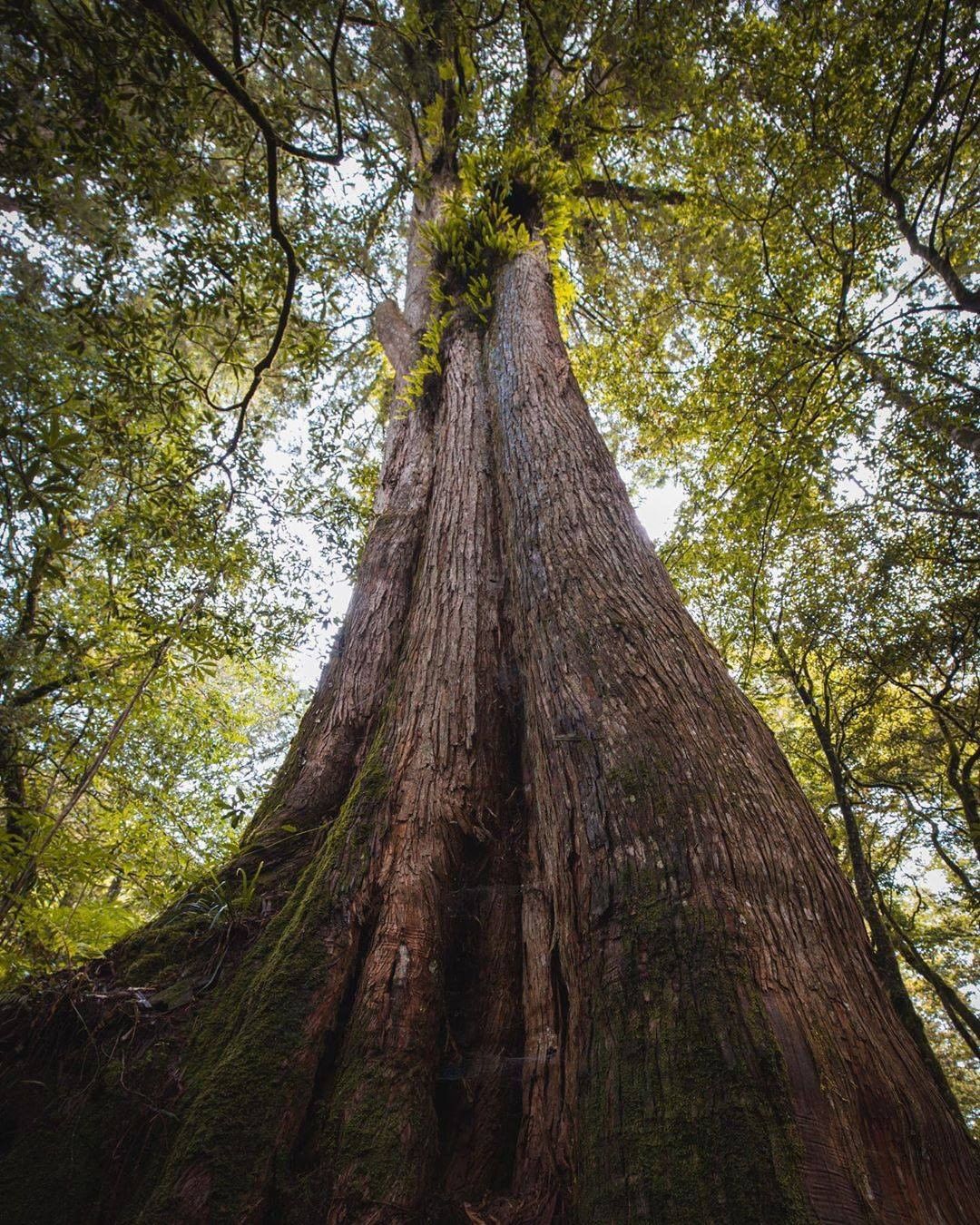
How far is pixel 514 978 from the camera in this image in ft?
5.20

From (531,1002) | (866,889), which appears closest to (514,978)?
(531,1002)

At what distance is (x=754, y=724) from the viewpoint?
1.69m

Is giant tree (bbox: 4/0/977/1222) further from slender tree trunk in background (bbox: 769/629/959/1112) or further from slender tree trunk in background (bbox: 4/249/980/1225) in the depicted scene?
slender tree trunk in background (bbox: 769/629/959/1112)

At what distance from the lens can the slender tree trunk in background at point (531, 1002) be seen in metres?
0.96

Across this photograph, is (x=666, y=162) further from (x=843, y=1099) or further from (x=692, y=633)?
(x=843, y=1099)

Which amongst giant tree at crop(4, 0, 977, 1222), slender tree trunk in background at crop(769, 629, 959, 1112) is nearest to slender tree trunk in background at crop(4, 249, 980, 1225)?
giant tree at crop(4, 0, 977, 1222)

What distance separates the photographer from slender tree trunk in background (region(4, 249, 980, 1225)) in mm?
959

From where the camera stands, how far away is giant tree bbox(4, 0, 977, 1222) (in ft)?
3.18

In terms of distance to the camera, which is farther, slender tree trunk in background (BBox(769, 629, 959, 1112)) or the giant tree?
slender tree trunk in background (BBox(769, 629, 959, 1112))

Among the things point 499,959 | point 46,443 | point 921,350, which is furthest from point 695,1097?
point 921,350

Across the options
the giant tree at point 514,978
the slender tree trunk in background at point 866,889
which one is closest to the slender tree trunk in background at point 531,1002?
the giant tree at point 514,978

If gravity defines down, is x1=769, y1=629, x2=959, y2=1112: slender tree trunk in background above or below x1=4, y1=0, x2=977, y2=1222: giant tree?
above

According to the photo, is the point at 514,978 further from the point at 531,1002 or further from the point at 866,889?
the point at 866,889

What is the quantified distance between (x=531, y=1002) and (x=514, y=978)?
0.13m
